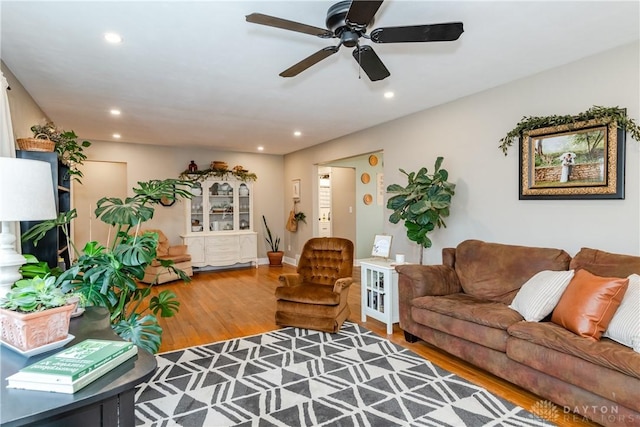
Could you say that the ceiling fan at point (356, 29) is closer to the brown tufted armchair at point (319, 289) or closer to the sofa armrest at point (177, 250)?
the brown tufted armchair at point (319, 289)

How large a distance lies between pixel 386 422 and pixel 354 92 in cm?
292

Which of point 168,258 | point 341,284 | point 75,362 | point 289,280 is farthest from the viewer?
point 168,258

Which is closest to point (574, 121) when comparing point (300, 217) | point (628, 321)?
point (628, 321)

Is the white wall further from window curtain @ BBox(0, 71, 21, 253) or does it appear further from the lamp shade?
window curtain @ BBox(0, 71, 21, 253)

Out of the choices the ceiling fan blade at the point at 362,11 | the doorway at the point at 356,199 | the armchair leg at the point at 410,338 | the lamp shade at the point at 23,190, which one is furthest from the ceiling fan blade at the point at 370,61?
the doorway at the point at 356,199

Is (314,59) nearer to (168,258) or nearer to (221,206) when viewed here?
(168,258)

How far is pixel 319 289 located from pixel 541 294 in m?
1.97

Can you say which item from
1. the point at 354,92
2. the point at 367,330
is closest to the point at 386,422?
the point at 367,330

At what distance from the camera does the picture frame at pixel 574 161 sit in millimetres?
2588

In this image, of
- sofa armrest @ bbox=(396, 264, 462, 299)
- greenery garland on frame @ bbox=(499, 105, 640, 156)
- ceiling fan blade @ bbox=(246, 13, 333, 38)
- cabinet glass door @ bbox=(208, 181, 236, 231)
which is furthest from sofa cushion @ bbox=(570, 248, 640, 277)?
cabinet glass door @ bbox=(208, 181, 236, 231)

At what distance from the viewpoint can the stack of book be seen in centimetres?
88

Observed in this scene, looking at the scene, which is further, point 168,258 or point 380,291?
point 168,258

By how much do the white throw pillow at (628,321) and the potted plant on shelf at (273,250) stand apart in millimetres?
5906

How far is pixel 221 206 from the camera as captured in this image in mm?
6980
